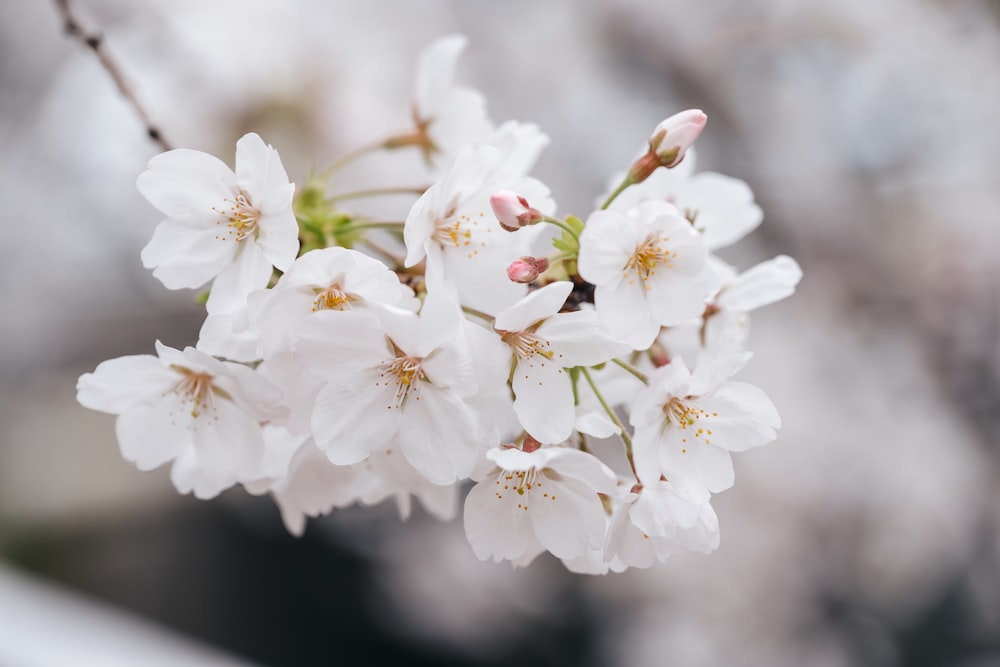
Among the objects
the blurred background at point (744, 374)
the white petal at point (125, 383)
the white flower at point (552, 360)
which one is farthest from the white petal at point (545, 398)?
the blurred background at point (744, 374)

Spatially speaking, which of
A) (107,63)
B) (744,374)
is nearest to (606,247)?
(107,63)

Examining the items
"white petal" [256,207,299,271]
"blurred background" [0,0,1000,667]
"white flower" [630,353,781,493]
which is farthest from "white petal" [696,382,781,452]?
"blurred background" [0,0,1000,667]

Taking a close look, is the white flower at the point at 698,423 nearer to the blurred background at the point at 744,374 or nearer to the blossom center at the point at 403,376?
the blossom center at the point at 403,376

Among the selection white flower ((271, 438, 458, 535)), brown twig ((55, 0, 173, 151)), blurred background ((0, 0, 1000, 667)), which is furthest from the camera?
blurred background ((0, 0, 1000, 667))

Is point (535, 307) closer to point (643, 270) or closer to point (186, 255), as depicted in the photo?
point (643, 270)

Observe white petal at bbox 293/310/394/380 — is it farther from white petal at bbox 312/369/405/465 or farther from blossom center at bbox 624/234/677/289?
blossom center at bbox 624/234/677/289
